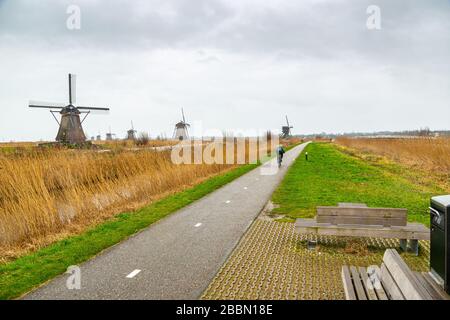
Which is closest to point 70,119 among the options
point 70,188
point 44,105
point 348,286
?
point 44,105

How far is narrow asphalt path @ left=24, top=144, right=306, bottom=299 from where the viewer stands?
4953 millimetres

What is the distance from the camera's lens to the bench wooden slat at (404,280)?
3.19 metres

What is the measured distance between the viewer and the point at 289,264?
6191 mm

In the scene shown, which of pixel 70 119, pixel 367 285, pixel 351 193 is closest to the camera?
pixel 367 285

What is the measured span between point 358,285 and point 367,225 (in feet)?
8.99

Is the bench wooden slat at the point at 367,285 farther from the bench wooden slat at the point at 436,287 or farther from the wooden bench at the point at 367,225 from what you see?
the wooden bench at the point at 367,225

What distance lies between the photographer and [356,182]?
55.7 feet

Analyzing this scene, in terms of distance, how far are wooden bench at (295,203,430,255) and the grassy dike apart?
4.04m

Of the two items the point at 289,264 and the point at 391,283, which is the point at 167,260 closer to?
the point at 289,264

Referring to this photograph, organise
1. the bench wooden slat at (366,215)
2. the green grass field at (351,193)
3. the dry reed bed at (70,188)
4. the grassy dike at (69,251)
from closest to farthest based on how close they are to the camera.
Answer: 1. the grassy dike at (69,251)
2. the bench wooden slat at (366,215)
3. the dry reed bed at (70,188)
4. the green grass field at (351,193)

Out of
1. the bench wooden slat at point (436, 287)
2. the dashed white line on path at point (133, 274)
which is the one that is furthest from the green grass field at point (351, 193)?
the bench wooden slat at point (436, 287)

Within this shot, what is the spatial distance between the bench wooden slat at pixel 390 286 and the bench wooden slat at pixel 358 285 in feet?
0.85

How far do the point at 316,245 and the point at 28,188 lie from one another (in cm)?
745
